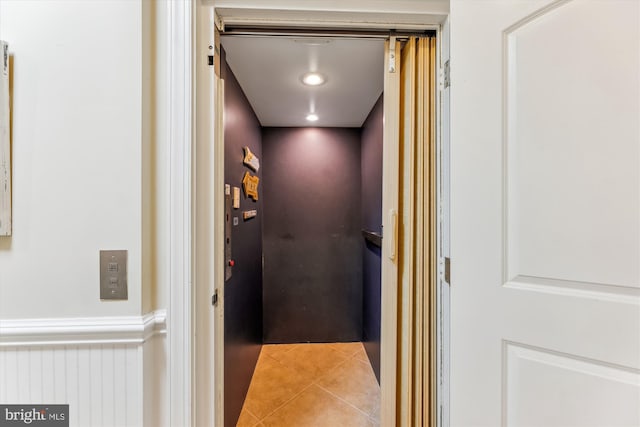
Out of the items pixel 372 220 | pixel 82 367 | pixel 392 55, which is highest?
pixel 392 55

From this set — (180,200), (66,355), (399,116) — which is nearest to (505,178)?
(399,116)

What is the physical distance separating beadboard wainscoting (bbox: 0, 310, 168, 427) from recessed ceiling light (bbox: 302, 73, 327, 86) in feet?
5.00

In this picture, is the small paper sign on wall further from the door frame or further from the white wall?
the white wall

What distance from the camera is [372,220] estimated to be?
219 cm

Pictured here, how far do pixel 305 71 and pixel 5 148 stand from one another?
135 centimetres

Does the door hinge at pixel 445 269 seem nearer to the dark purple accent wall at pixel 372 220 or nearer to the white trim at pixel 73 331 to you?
the dark purple accent wall at pixel 372 220

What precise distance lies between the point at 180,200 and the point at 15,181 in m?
0.46

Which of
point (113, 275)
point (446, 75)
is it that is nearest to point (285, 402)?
point (113, 275)

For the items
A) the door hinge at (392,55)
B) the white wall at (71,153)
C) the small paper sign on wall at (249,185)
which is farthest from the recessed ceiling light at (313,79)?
the white wall at (71,153)

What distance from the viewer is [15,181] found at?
765 mm

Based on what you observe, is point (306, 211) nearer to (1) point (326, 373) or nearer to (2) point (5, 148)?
(1) point (326, 373)

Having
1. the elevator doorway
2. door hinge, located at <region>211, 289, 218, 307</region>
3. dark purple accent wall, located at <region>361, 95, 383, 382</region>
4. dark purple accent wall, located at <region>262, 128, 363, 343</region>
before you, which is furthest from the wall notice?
dark purple accent wall, located at <region>262, 128, 363, 343</region>

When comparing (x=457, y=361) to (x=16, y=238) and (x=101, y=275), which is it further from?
(x=16, y=238)

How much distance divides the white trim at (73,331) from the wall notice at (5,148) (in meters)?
0.29
